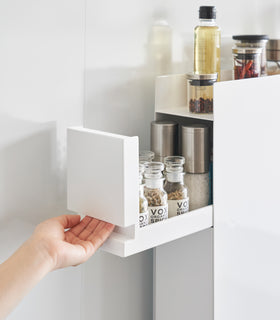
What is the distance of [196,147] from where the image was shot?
1.14m

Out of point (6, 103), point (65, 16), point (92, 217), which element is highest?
point (65, 16)

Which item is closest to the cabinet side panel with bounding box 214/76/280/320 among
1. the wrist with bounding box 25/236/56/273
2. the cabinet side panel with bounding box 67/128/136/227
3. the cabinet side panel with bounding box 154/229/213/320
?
the cabinet side panel with bounding box 154/229/213/320

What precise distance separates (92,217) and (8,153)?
198mm

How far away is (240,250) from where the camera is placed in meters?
1.20

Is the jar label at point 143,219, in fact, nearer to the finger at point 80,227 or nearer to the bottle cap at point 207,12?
the finger at point 80,227

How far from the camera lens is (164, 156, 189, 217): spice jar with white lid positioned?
1.09 meters

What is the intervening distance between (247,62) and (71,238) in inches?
21.7

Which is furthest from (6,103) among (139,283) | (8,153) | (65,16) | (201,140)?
(139,283)

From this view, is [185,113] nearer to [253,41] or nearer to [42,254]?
[253,41]

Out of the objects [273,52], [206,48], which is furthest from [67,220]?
[273,52]

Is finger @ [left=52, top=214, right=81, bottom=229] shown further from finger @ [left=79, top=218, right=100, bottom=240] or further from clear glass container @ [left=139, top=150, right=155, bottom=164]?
clear glass container @ [left=139, top=150, right=155, bottom=164]

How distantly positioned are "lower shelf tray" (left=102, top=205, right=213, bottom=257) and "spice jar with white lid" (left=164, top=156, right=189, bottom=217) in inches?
0.9

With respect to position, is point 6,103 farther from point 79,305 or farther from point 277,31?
point 277,31

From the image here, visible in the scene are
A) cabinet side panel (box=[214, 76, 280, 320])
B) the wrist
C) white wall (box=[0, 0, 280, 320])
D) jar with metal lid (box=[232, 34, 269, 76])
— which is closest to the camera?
the wrist
